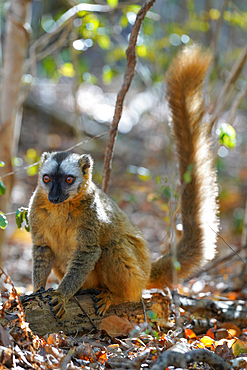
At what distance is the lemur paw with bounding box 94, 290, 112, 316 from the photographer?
13.5 ft

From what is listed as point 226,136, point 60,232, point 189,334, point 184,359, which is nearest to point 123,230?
point 60,232

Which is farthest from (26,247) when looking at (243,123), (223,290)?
(243,123)

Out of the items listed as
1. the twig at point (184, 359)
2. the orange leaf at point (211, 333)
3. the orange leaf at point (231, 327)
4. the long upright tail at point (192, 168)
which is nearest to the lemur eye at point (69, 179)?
the long upright tail at point (192, 168)

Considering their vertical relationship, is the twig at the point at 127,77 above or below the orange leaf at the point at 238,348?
above

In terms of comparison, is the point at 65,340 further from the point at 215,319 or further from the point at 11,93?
the point at 11,93

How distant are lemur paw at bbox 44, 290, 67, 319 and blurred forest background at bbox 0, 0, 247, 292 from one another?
5.13 ft

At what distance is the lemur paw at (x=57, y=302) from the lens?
372 cm

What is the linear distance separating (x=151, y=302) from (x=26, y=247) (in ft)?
15.5

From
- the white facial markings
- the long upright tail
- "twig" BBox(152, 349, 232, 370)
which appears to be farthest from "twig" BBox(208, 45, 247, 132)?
"twig" BBox(152, 349, 232, 370)

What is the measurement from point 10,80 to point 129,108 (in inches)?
300

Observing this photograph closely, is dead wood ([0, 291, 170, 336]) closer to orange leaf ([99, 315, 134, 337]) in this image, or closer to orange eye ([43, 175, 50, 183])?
orange leaf ([99, 315, 134, 337])

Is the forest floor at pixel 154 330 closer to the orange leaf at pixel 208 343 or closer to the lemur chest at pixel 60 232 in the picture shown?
the orange leaf at pixel 208 343

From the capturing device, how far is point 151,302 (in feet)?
14.7

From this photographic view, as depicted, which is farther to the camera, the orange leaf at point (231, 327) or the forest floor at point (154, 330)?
the orange leaf at point (231, 327)
